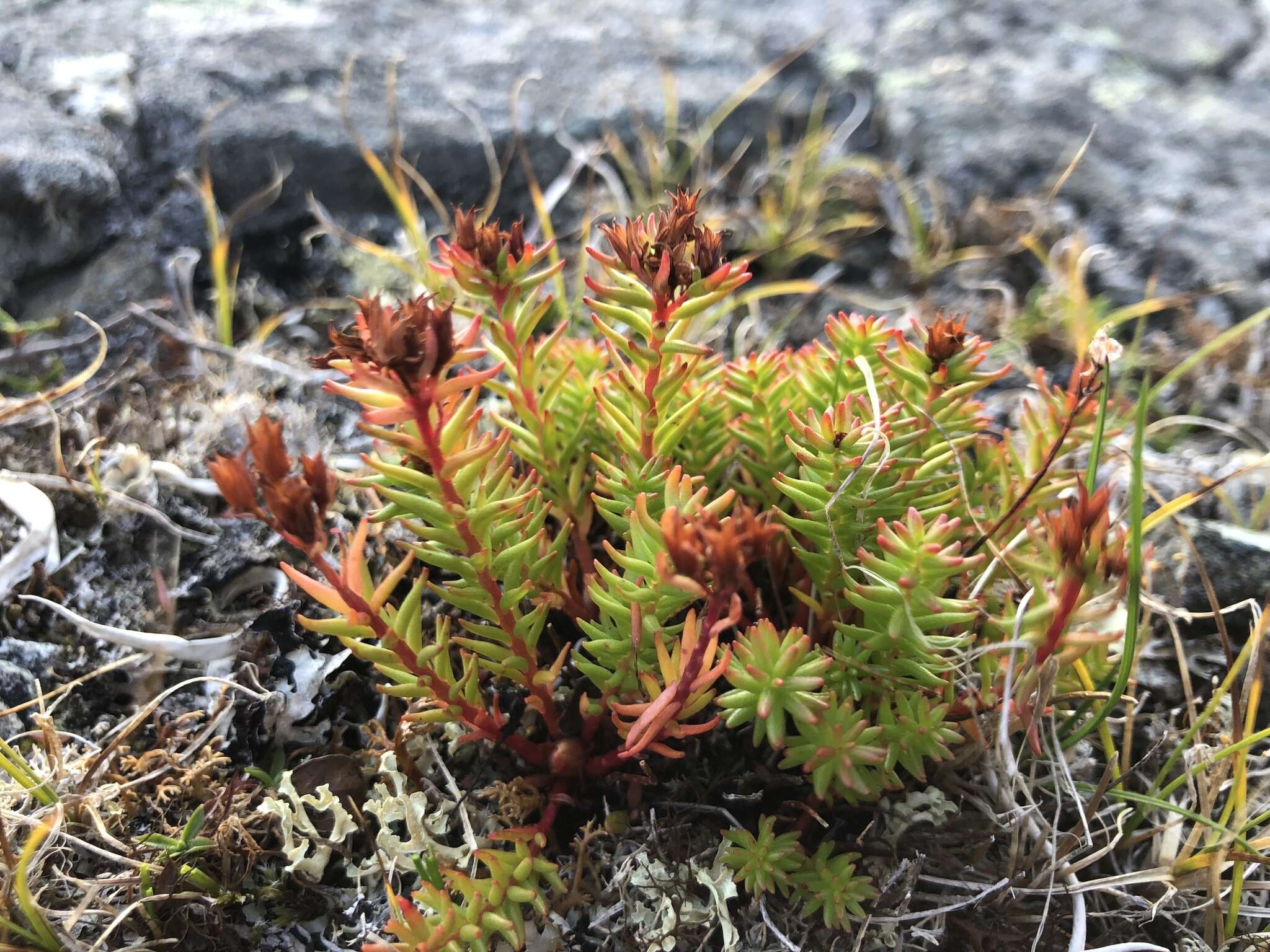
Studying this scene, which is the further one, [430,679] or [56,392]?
[56,392]

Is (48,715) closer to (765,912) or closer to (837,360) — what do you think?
(765,912)

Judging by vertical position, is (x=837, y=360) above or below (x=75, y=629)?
above

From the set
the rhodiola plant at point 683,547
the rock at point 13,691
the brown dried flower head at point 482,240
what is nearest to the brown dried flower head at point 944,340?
the rhodiola plant at point 683,547

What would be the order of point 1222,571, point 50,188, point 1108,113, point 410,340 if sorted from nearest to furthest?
point 410,340, point 1222,571, point 50,188, point 1108,113

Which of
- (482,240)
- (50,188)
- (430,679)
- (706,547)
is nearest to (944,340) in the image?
(706,547)

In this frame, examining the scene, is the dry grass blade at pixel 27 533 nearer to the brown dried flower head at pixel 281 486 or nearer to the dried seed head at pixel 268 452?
the brown dried flower head at pixel 281 486

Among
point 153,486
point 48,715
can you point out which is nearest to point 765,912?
point 48,715

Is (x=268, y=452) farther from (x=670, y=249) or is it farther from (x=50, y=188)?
(x=50, y=188)

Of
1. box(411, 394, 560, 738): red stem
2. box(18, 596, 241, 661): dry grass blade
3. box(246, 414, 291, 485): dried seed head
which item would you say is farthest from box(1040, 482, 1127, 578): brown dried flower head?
box(18, 596, 241, 661): dry grass blade
